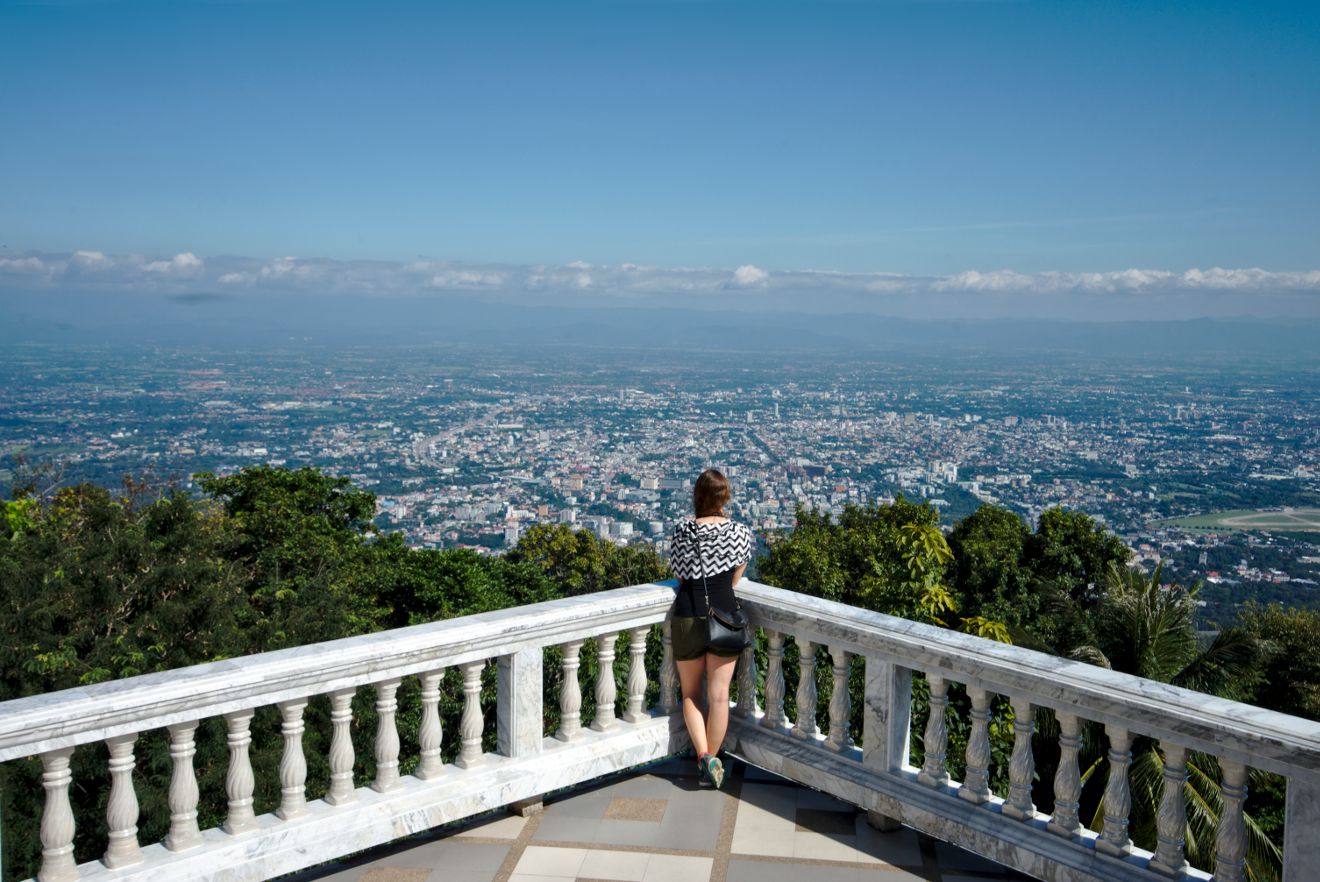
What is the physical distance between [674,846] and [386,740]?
1.31 m

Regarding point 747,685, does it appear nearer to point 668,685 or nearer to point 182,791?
point 668,685

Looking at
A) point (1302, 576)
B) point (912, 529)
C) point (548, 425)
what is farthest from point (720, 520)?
point (548, 425)

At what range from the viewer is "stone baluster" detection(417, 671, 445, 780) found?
4449 mm

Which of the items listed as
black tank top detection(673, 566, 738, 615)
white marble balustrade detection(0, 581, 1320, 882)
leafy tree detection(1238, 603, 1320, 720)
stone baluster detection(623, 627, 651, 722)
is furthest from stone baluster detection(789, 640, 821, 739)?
leafy tree detection(1238, 603, 1320, 720)

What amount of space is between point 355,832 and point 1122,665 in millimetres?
12864

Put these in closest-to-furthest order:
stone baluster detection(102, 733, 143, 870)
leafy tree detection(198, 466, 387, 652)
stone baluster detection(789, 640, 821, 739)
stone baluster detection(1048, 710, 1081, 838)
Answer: stone baluster detection(102, 733, 143, 870), stone baluster detection(1048, 710, 1081, 838), stone baluster detection(789, 640, 821, 739), leafy tree detection(198, 466, 387, 652)

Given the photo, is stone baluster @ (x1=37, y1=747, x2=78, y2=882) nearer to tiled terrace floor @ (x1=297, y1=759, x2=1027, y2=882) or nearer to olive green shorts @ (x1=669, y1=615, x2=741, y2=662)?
Result: tiled terrace floor @ (x1=297, y1=759, x2=1027, y2=882)

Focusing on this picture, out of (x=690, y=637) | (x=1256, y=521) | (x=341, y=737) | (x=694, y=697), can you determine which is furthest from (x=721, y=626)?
(x=1256, y=521)

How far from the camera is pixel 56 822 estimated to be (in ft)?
11.3

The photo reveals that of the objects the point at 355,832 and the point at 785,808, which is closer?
the point at 355,832

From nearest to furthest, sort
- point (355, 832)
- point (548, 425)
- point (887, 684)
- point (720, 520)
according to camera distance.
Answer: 1. point (355, 832)
2. point (887, 684)
3. point (720, 520)
4. point (548, 425)

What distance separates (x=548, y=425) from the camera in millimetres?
82625

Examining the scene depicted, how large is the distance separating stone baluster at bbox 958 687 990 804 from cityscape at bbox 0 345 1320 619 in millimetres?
22515

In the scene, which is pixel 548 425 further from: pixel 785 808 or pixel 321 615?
pixel 785 808
